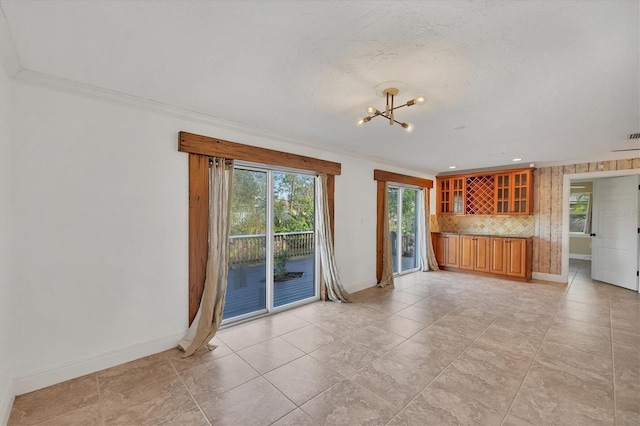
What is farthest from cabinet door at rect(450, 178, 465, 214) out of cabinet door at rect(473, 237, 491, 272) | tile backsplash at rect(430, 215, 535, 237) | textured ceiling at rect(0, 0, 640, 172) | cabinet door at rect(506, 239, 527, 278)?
textured ceiling at rect(0, 0, 640, 172)

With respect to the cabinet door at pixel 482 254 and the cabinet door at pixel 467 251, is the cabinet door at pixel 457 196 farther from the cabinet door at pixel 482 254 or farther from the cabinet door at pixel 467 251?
the cabinet door at pixel 482 254

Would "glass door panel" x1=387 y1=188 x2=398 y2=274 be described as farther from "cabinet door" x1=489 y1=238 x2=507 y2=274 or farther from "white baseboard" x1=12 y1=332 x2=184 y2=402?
"white baseboard" x1=12 y1=332 x2=184 y2=402

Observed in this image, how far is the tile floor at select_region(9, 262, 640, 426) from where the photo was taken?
Result: 1.93 metres

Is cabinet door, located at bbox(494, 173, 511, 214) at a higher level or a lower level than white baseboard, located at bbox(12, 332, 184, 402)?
higher

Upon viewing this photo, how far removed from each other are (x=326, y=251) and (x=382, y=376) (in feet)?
7.17

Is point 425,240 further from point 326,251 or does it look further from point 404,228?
point 326,251

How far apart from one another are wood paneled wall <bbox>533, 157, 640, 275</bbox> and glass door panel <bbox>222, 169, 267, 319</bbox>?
19.8ft

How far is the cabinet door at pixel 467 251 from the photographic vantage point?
21.0ft

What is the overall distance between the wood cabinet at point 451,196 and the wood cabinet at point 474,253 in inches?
32.1

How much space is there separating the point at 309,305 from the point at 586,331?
141 inches

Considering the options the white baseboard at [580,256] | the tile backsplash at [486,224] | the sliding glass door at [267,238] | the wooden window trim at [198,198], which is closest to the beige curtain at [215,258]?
the wooden window trim at [198,198]

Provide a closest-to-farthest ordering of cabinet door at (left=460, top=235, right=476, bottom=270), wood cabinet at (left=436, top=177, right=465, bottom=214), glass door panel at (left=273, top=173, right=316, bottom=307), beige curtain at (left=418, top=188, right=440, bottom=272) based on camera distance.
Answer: glass door panel at (left=273, top=173, right=316, bottom=307) < cabinet door at (left=460, top=235, right=476, bottom=270) < beige curtain at (left=418, top=188, right=440, bottom=272) < wood cabinet at (left=436, top=177, right=465, bottom=214)

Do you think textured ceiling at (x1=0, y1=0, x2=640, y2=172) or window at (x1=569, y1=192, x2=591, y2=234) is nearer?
textured ceiling at (x1=0, y1=0, x2=640, y2=172)

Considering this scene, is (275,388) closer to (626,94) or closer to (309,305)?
(309,305)
